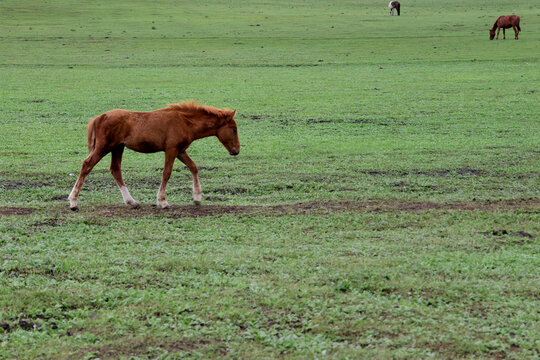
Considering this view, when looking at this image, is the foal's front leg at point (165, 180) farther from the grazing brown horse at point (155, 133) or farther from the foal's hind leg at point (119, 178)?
the foal's hind leg at point (119, 178)

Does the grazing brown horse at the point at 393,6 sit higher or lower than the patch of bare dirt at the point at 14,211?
higher

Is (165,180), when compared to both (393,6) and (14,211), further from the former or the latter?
(393,6)

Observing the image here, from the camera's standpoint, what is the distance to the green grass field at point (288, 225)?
610cm

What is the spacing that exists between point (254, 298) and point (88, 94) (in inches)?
822

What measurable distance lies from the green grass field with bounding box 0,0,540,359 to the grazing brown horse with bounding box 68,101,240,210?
60 centimetres

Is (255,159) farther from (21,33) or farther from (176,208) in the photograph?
(21,33)

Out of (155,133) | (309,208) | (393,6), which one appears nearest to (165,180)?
(155,133)

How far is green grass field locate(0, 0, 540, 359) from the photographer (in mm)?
6098

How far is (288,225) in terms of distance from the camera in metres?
9.84

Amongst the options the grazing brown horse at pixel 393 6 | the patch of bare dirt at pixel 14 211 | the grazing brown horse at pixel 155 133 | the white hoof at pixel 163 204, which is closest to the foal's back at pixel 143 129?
the grazing brown horse at pixel 155 133

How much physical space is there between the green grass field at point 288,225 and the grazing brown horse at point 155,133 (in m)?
0.60

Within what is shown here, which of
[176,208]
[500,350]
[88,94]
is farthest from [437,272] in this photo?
[88,94]

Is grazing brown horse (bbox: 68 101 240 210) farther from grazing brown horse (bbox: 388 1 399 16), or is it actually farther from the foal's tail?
grazing brown horse (bbox: 388 1 399 16)

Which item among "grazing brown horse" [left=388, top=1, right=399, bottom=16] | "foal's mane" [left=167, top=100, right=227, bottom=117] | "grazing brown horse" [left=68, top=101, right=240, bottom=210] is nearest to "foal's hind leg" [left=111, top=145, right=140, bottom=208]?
"grazing brown horse" [left=68, top=101, right=240, bottom=210]
